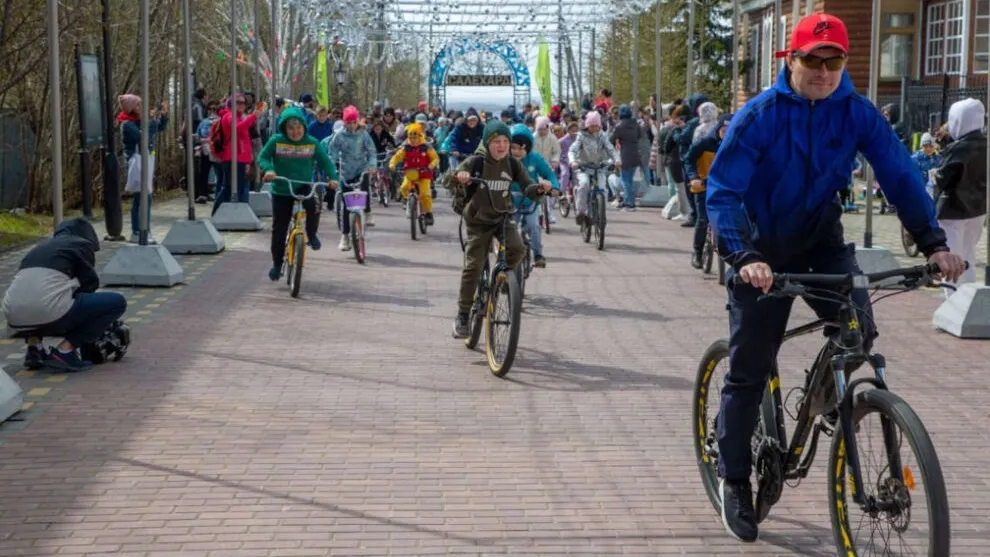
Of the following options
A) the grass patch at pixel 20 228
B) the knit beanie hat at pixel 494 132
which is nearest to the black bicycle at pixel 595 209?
the grass patch at pixel 20 228

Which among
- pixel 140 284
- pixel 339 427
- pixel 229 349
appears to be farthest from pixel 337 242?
pixel 339 427

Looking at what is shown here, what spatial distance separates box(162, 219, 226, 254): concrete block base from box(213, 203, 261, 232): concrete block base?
11.0 feet

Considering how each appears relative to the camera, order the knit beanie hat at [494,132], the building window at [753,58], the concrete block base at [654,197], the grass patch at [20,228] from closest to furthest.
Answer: the knit beanie hat at [494,132] → the grass patch at [20,228] → the concrete block base at [654,197] → the building window at [753,58]

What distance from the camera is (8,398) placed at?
8.47 m

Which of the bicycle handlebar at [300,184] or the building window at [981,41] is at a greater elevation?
the building window at [981,41]

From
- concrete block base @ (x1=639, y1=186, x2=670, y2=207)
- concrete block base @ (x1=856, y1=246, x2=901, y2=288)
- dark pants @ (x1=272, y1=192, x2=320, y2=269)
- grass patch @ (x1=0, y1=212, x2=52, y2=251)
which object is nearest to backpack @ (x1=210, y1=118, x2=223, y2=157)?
grass patch @ (x1=0, y1=212, x2=52, y2=251)

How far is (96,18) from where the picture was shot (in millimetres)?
21391

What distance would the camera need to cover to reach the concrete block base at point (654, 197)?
2914 cm

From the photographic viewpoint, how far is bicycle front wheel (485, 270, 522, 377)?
9.84 metres

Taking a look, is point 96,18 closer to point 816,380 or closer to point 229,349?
point 229,349

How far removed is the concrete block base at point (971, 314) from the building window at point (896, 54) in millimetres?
28596

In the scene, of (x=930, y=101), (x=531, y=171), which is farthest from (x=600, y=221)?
(x=930, y=101)

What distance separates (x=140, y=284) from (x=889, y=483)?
1100 cm

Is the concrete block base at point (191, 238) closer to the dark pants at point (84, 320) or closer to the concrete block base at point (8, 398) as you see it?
the dark pants at point (84, 320)
